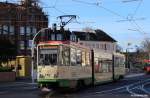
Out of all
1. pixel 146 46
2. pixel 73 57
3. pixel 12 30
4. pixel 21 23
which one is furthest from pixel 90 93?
pixel 146 46

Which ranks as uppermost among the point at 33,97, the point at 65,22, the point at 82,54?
the point at 65,22

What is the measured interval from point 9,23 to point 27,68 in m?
38.7

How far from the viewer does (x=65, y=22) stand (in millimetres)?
57375

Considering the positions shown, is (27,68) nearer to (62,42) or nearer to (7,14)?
(7,14)

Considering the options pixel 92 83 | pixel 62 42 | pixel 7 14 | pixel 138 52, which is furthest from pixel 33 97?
pixel 138 52

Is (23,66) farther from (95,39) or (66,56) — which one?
(95,39)

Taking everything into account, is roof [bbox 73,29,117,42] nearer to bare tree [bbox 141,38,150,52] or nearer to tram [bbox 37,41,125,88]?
bare tree [bbox 141,38,150,52]

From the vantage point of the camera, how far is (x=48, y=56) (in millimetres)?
33562

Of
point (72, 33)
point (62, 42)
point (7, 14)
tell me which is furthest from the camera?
point (72, 33)

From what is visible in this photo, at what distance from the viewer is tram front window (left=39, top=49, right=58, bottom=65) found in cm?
3328

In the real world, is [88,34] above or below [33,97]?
above

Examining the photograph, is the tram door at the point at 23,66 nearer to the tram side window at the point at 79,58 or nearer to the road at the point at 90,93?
the road at the point at 90,93

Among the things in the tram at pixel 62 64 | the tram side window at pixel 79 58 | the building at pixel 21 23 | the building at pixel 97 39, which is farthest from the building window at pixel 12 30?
the tram side window at pixel 79 58

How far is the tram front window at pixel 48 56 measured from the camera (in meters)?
33.3
